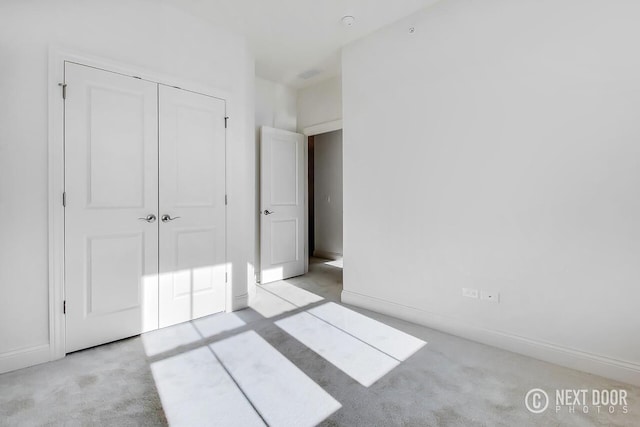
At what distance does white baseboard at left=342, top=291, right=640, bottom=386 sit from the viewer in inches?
77.1

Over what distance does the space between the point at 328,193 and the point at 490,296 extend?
413cm

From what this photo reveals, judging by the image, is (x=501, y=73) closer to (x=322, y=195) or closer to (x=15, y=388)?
(x=15, y=388)

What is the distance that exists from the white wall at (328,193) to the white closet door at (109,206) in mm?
3839

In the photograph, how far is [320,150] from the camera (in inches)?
250

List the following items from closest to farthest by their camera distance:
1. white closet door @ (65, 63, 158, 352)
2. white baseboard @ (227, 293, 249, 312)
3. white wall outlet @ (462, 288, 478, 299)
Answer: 1. white closet door @ (65, 63, 158, 352)
2. white wall outlet @ (462, 288, 478, 299)
3. white baseboard @ (227, 293, 249, 312)

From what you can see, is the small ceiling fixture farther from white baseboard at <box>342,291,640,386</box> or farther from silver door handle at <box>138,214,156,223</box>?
white baseboard at <box>342,291,640,386</box>

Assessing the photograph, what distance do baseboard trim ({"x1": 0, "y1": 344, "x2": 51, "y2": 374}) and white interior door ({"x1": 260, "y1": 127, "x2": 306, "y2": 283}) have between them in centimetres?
238

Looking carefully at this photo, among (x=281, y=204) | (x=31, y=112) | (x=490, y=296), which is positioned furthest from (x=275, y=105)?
(x=490, y=296)

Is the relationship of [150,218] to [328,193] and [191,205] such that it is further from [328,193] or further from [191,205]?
[328,193]

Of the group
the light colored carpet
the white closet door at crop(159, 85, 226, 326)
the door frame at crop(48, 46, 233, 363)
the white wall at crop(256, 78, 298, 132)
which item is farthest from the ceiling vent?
the light colored carpet

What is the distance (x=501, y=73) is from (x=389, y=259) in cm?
186

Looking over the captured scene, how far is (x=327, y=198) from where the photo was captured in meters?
6.30

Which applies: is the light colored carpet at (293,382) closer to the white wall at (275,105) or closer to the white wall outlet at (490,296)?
the white wall outlet at (490,296)

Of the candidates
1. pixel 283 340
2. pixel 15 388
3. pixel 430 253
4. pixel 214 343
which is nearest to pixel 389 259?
pixel 430 253
